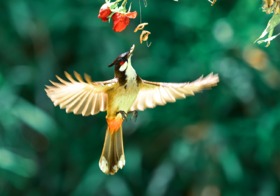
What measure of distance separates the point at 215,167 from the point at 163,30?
1.43 metres

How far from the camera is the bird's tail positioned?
42.0 inches

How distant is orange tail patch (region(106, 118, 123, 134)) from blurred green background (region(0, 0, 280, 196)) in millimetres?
2076

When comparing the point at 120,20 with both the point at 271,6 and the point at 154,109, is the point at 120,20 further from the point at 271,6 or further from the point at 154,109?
the point at 154,109

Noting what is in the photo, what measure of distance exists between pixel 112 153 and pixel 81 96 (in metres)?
0.26

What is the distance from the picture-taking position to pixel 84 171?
135 inches

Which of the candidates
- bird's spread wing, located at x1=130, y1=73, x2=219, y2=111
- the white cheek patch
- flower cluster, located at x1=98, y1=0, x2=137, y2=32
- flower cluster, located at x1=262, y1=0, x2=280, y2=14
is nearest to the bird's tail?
bird's spread wing, located at x1=130, y1=73, x2=219, y2=111

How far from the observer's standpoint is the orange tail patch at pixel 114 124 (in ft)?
3.52

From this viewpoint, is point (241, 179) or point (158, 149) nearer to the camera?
point (241, 179)

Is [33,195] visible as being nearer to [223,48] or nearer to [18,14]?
[18,14]

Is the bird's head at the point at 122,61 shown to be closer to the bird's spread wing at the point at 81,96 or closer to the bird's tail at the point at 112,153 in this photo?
the bird's spread wing at the point at 81,96

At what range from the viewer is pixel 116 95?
96 centimetres

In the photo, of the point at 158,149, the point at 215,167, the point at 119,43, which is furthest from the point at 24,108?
the point at 215,167

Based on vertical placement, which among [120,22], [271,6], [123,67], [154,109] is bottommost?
[154,109]

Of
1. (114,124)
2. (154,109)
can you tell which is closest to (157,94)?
(114,124)
